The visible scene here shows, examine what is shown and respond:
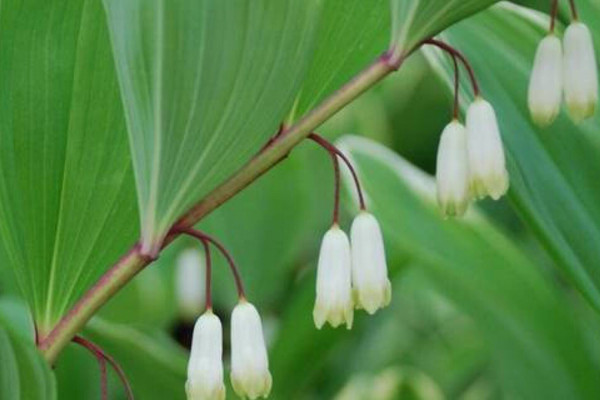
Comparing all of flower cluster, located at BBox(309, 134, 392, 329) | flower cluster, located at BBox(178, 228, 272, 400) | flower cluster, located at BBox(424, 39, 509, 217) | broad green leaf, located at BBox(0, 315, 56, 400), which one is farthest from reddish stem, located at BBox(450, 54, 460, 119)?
broad green leaf, located at BBox(0, 315, 56, 400)

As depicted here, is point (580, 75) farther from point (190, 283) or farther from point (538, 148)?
point (190, 283)

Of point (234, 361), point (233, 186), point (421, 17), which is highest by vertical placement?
point (421, 17)

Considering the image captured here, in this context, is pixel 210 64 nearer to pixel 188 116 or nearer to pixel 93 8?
pixel 188 116

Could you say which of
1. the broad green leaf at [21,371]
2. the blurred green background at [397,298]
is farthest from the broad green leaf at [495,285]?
the broad green leaf at [21,371]

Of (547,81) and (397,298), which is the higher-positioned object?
(547,81)

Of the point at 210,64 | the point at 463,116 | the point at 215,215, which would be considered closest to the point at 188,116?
the point at 210,64

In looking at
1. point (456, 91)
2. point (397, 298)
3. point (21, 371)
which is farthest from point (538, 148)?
point (397, 298)

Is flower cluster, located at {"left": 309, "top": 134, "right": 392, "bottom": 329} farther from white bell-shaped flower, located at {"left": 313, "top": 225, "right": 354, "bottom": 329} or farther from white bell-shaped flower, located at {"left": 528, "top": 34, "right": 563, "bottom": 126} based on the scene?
white bell-shaped flower, located at {"left": 528, "top": 34, "right": 563, "bottom": 126}
